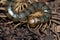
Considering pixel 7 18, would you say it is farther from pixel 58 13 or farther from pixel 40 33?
pixel 58 13

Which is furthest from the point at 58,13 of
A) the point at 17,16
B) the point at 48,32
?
the point at 17,16

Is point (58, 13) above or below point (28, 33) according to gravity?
above

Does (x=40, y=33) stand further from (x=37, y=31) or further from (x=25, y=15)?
(x=25, y=15)

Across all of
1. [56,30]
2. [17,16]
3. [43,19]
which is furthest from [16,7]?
[56,30]

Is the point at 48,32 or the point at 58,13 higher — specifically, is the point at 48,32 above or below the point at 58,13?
below
